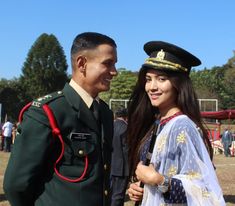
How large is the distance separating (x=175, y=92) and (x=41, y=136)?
1.00 m

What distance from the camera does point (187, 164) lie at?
268 centimetres

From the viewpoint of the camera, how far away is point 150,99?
304 cm

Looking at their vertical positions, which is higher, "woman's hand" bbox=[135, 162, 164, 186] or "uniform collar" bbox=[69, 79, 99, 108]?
"uniform collar" bbox=[69, 79, 99, 108]

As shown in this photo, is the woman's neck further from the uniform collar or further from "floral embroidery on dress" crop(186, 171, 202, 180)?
the uniform collar

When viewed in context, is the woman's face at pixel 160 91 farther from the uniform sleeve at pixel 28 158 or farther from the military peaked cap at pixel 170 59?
the uniform sleeve at pixel 28 158

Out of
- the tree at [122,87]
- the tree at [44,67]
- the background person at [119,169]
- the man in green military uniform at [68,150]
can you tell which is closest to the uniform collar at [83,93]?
the man in green military uniform at [68,150]

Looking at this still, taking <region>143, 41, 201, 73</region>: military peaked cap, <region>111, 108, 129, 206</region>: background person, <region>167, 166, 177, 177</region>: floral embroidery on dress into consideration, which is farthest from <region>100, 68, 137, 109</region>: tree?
<region>167, 166, 177, 177</region>: floral embroidery on dress

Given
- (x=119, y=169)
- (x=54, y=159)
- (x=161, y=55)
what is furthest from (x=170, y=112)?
(x=119, y=169)

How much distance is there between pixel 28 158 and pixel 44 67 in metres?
73.4

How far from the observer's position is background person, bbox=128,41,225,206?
105 inches

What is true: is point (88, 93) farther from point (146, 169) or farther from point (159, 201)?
point (159, 201)

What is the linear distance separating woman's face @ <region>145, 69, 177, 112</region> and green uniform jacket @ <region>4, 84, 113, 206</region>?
0.63 m

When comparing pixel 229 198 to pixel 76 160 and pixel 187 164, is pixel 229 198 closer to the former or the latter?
pixel 187 164

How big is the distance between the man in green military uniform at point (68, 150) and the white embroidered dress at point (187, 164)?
37cm
